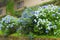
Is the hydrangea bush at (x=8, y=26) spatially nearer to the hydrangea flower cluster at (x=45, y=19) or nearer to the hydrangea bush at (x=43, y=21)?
the hydrangea bush at (x=43, y=21)

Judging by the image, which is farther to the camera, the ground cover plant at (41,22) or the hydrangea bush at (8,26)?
the hydrangea bush at (8,26)

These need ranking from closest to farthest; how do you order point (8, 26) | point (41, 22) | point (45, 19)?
point (41, 22), point (45, 19), point (8, 26)

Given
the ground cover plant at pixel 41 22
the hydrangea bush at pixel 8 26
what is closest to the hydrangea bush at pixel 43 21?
the ground cover plant at pixel 41 22

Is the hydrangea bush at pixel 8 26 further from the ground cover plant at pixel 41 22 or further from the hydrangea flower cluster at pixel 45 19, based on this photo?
the hydrangea flower cluster at pixel 45 19

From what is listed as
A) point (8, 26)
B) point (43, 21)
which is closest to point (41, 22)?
point (43, 21)

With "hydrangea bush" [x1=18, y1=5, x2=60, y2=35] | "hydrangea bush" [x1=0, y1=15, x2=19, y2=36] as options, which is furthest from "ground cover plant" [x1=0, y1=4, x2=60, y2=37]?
"hydrangea bush" [x1=0, y1=15, x2=19, y2=36]

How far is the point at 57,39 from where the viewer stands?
17.4 feet

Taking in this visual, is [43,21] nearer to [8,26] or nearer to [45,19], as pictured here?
[45,19]

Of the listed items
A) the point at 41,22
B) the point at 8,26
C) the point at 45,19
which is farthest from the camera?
the point at 8,26

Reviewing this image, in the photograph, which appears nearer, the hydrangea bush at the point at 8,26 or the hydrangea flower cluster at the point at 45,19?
the hydrangea flower cluster at the point at 45,19

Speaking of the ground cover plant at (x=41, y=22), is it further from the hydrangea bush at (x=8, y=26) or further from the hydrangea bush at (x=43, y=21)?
the hydrangea bush at (x=8, y=26)

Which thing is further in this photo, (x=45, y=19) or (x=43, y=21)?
(x=45, y=19)

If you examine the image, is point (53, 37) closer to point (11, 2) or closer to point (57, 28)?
point (57, 28)

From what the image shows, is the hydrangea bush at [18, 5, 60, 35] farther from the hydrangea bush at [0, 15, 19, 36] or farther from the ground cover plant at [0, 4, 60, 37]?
the hydrangea bush at [0, 15, 19, 36]
